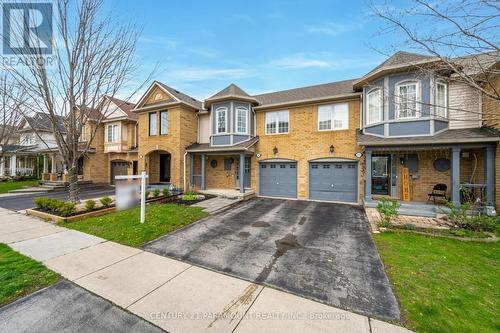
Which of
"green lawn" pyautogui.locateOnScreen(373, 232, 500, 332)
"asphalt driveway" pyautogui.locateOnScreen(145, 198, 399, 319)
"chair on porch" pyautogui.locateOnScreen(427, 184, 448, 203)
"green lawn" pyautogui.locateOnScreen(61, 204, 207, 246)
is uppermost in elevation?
"chair on porch" pyautogui.locateOnScreen(427, 184, 448, 203)

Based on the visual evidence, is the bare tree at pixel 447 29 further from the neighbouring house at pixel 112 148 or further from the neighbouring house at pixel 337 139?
the neighbouring house at pixel 112 148

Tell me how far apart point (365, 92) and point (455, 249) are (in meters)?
7.66

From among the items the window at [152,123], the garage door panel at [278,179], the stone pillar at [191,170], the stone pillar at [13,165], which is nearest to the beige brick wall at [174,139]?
the window at [152,123]

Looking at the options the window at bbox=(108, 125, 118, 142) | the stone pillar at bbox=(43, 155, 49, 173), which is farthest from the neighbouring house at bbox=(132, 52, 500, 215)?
the stone pillar at bbox=(43, 155, 49, 173)

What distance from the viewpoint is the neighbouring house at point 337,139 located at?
Result: 833 cm

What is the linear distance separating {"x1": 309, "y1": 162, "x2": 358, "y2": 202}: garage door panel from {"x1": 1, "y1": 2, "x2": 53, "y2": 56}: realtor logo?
43.0ft

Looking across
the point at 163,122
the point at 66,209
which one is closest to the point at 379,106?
the point at 163,122

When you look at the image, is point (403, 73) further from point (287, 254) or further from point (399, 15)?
point (287, 254)

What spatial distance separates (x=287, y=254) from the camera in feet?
16.0

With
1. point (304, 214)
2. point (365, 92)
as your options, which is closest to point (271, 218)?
point (304, 214)

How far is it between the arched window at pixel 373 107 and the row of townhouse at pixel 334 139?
0.15 feet

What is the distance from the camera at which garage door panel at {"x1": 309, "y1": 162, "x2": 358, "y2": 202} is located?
10859 mm

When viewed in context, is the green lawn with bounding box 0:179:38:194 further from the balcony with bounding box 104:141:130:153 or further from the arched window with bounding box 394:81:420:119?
the arched window with bounding box 394:81:420:119

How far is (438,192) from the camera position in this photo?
9328mm
